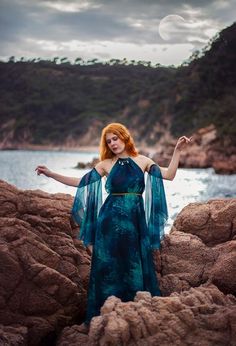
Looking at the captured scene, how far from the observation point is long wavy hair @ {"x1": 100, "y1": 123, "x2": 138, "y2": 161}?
5805mm

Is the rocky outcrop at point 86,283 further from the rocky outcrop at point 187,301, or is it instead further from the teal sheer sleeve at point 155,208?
the teal sheer sleeve at point 155,208

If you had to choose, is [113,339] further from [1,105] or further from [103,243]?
[1,105]

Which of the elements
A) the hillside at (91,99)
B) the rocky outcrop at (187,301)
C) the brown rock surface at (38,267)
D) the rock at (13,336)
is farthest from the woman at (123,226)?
the hillside at (91,99)

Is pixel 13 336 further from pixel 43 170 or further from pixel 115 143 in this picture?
pixel 115 143

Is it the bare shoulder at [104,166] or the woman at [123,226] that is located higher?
the bare shoulder at [104,166]

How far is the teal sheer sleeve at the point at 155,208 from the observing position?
5.95m

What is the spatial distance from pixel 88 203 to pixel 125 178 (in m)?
0.55

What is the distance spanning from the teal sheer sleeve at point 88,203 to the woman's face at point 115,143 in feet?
1.10

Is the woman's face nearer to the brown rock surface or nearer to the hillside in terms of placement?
the brown rock surface

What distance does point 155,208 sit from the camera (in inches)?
235

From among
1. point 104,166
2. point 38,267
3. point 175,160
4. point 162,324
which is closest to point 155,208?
point 175,160

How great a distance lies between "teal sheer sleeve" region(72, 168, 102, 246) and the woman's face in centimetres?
33

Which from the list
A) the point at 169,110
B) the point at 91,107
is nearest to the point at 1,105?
the point at 91,107

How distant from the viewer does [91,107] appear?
531 feet
